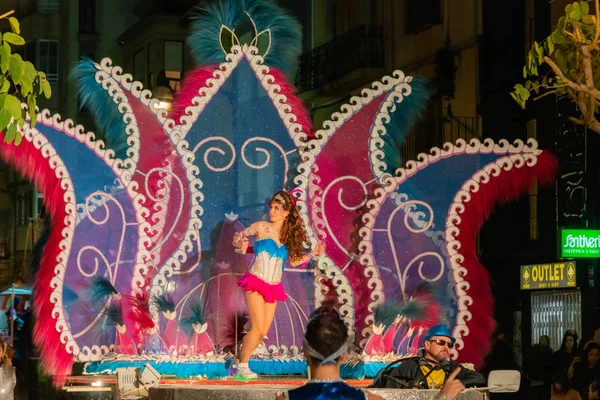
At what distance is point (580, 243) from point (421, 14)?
27.1 ft

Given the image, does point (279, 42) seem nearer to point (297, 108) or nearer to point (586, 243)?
point (297, 108)

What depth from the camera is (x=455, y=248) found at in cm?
1382

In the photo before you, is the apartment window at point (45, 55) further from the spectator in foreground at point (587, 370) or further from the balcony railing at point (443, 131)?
the spectator in foreground at point (587, 370)

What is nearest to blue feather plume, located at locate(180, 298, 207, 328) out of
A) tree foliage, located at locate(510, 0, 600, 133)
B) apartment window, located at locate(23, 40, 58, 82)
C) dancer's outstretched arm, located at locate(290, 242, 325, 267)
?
dancer's outstretched arm, located at locate(290, 242, 325, 267)

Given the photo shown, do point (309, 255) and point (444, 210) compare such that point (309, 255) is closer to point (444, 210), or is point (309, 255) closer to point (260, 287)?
point (260, 287)

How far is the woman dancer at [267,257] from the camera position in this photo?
1254 cm

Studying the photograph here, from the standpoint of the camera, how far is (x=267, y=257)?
12.5 m

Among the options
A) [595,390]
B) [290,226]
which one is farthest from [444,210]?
[595,390]

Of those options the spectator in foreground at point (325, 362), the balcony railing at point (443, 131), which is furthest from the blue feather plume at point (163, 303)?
the balcony railing at point (443, 131)

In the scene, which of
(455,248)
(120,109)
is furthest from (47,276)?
(455,248)

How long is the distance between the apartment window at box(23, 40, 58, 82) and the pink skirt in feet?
76.2

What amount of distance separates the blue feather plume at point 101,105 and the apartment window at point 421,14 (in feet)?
35.5

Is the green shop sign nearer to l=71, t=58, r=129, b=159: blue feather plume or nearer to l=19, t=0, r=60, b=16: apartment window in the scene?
l=71, t=58, r=129, b=159: blue feather plume

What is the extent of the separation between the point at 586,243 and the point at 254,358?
17.8ft
